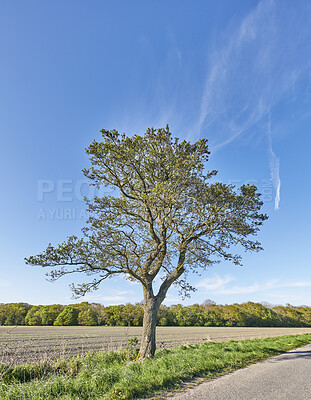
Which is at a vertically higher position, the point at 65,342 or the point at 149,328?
the point at 149,328

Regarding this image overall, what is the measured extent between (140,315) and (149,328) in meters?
58.0

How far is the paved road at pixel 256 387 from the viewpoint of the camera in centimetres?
506

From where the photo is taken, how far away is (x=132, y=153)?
10227 mm

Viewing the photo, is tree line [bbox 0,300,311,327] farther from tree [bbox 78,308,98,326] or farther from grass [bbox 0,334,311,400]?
grass [bbox 0,334,311,400]

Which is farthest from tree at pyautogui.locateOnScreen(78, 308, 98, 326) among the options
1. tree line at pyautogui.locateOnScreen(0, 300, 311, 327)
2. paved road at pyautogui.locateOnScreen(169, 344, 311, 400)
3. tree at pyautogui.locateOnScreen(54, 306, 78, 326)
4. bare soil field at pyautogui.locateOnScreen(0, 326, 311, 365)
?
paved road at pyautogui.locateOnScreen(169, 344, 311, 400)

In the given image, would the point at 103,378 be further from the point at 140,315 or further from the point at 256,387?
the point at 140,315

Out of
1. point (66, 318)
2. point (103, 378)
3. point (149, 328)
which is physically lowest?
point (103, 378)

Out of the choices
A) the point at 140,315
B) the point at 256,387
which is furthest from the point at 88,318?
the point at 256,387

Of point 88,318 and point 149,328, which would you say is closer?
point 149,328

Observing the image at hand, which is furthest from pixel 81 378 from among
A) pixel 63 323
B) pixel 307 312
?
pixel 307 312

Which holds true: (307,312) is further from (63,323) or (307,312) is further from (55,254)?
(55,254)

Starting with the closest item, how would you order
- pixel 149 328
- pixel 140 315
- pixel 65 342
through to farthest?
pixel 65 342 → pixel 149 328 → pixel 140 315

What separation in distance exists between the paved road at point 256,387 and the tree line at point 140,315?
47280mm

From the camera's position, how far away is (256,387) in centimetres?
576
